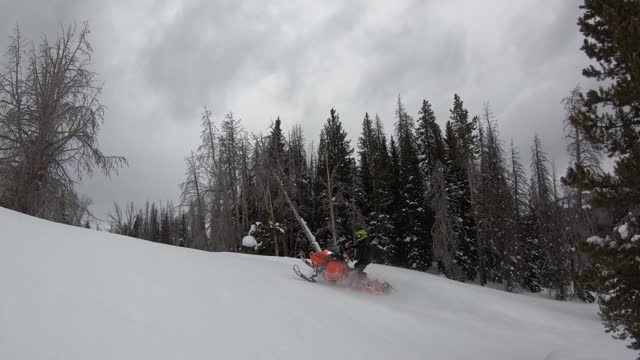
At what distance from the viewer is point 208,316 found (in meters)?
5.07

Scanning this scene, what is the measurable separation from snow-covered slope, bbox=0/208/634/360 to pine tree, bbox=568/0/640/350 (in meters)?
1.19

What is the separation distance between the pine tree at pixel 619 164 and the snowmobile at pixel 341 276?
5.26m

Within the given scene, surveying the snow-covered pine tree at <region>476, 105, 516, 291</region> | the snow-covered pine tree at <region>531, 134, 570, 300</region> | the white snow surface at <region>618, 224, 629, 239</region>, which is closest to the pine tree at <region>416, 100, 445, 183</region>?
the snow-covered pine tree at <region>476, 105, 516, 291</region>

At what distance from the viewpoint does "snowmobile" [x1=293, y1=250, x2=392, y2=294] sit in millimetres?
10070

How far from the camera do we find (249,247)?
28047 mm

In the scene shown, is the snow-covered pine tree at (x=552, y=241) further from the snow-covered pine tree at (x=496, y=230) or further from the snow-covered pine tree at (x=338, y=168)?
the snow-covered pine tree at (x=338, y=168)

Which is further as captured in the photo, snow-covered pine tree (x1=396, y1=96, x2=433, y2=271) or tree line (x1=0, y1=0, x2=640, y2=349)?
snow-covered pine tree (x1=396, y1=96, x2=433, y2=271)

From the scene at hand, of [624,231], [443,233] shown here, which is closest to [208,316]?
[624,231]

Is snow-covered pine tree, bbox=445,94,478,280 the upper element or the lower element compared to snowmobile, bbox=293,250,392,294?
upper

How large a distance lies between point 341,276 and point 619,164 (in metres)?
6.64

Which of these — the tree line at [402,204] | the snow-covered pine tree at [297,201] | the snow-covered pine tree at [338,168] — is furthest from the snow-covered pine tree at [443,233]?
the snow-covered pine tree at [297,201]

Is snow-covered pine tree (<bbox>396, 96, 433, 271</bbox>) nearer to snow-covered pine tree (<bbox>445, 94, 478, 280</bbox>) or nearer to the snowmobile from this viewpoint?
snow-covered pine tree (<bbox>445, 94, 478, 280</bbox>)

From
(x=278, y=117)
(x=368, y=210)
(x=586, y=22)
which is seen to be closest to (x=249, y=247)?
(x=368, y=210)

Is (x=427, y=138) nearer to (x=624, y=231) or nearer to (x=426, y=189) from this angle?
(x=426, y=189)
